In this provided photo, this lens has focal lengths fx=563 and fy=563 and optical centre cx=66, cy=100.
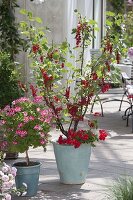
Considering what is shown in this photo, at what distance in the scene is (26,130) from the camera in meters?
5.09

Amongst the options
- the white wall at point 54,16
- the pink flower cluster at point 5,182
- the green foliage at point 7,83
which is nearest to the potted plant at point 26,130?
the pink flower cluster at point 5,182

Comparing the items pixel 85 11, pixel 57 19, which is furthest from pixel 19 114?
pixel 85 11

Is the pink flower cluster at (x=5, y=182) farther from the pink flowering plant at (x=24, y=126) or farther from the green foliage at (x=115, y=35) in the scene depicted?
the green foliage at (x=115, y=35)

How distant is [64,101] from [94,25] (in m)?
0.87

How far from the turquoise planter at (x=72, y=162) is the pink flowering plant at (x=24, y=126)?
466 millimetres

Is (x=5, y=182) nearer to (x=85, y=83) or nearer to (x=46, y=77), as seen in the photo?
(x=46, y=77)

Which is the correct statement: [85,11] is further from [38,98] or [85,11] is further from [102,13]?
[38,98]

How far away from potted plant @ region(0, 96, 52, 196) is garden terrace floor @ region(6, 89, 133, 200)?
0.20 metres

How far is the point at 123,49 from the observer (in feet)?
18.9

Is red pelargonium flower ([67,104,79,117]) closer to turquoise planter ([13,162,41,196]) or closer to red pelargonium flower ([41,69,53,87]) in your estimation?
red pelargonium flower ([41,69,53,87])

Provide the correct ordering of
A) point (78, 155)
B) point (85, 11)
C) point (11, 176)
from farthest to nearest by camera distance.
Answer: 1. point (85, 11)
2. point (78, 155)
3. point (11, 176)

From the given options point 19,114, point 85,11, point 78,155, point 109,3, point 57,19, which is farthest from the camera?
point 109,3

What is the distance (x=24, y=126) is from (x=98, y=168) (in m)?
1.63

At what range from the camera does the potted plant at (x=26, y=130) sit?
200 inches
